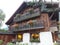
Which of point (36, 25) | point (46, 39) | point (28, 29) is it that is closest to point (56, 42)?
point (46, 39)

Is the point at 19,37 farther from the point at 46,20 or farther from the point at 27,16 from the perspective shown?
the point at 46,20

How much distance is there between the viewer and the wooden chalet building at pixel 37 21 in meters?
22.1

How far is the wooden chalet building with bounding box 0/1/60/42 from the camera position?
2212 cm

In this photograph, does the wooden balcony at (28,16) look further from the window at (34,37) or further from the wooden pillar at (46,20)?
the window at (34,37)

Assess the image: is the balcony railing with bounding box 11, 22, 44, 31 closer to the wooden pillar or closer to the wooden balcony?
the wooden pillar

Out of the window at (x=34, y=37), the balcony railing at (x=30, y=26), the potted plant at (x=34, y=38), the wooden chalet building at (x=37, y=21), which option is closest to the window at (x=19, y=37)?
the wooden chalet building at (x=37, y=21)

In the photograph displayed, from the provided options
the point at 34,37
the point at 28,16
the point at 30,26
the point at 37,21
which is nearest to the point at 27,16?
the point at 28,16

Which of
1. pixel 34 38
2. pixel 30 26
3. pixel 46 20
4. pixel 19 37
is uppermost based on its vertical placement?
pixel 46 20

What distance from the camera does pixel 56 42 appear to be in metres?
20.4

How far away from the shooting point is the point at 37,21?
23391 millimetres

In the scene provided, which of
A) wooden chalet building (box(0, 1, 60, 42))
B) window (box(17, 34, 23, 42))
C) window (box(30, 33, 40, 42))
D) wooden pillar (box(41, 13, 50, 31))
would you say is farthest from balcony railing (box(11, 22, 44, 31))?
window (box(17, 34, 23, 42))

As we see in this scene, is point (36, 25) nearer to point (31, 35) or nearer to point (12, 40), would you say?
point (31, 35)

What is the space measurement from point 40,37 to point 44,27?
1.41 metres

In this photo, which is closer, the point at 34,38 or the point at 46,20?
the point at 46,20
